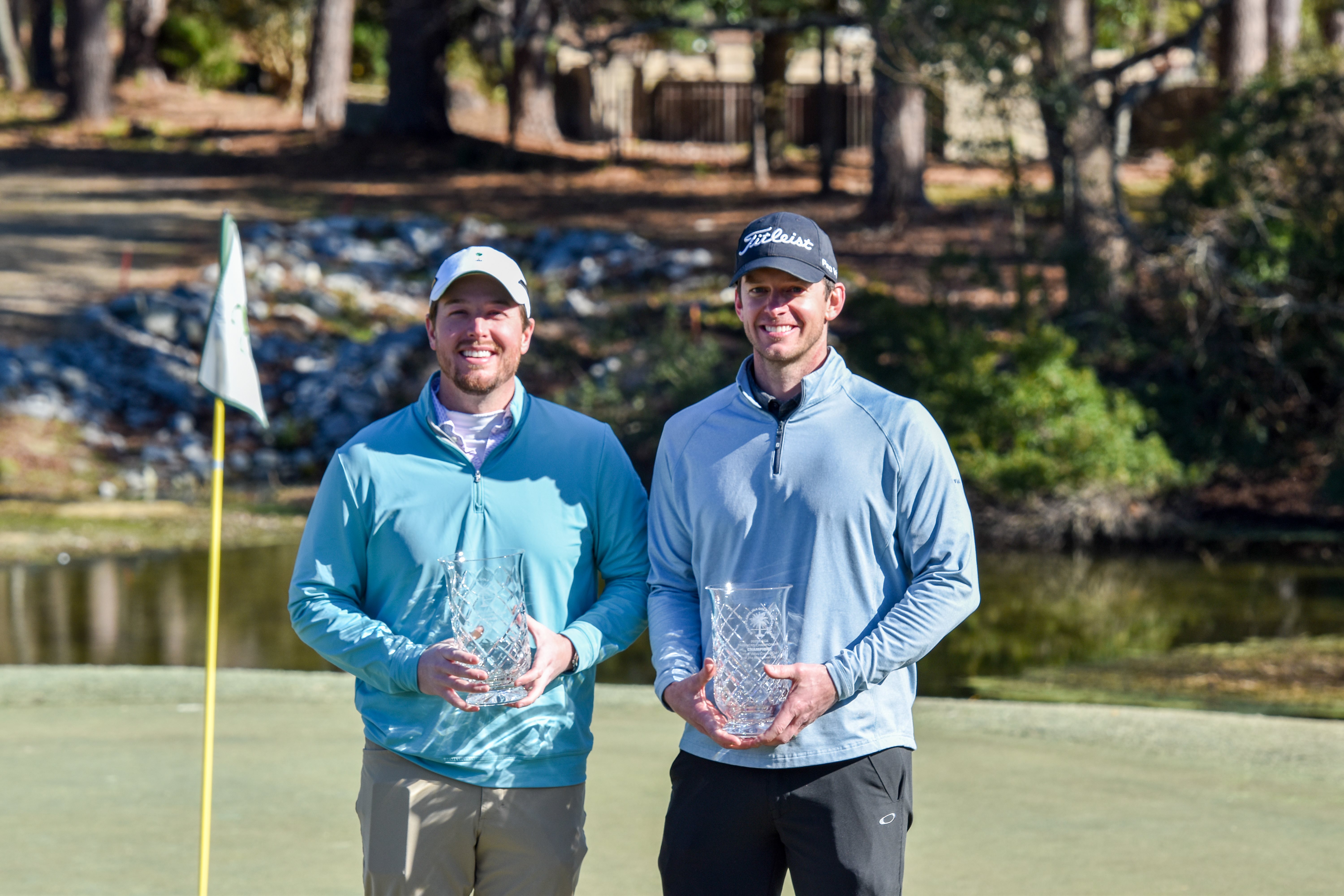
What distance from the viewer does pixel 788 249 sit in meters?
3.09

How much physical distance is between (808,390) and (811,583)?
38cm

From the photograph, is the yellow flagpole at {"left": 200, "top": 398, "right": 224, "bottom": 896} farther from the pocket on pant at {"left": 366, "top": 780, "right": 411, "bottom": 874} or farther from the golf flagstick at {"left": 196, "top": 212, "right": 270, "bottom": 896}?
the pocket on pant at {"left": 366, "top": 780, "right": 411, "bottom": 874}

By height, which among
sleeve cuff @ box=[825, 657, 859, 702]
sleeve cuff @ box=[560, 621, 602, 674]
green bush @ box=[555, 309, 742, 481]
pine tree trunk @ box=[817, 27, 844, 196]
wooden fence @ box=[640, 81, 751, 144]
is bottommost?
sleeve cuff @ box=[825, 657, 859, 702]

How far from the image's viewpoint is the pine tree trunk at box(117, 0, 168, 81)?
34.1 meters

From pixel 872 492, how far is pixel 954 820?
2591 mm

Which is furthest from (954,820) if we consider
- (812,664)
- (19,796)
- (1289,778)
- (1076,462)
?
(1076,462)

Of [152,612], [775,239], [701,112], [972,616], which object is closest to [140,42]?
[701,112]

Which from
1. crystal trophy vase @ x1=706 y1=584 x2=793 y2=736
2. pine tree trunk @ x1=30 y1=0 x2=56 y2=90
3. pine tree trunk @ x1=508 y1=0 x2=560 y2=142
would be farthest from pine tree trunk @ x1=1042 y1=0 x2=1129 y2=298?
pine tree trunk @ x1=30 y1=0 x2=56 y2=90

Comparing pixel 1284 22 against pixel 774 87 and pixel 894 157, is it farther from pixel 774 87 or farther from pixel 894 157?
pixel 774 87

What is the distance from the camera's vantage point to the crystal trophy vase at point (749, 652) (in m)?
2.92

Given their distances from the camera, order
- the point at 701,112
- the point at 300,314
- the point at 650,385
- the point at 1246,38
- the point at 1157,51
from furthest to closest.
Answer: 1. the point at 701,112
2. the point at 1246,38
3. the point at 300,314
4. the point at 650,385
5. the point at 1157,51

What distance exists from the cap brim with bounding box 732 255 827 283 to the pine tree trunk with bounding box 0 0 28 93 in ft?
110

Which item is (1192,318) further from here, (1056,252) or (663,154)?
(663,154)

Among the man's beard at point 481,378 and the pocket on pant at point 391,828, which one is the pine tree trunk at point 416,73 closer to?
the man's beard at point 481,378
